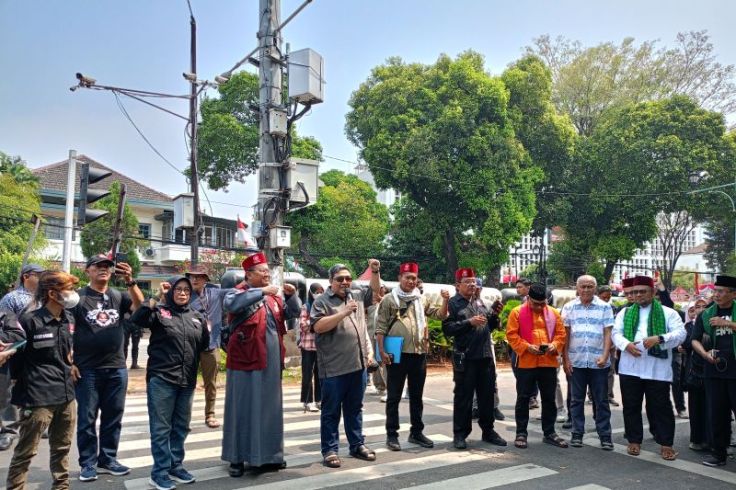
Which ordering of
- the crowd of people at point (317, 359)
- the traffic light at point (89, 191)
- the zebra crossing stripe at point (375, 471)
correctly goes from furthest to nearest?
the traffic light at point (89, 191) < the zebra crossing stripe at point (375, 471) < the crowd of people at point (317, 359)

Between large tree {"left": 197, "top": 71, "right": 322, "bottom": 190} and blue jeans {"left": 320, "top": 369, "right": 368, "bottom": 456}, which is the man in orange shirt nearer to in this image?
blue jeans {"left": 320, "top": 369, "right": 368, "bottom": 456}

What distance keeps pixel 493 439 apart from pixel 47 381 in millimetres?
4689

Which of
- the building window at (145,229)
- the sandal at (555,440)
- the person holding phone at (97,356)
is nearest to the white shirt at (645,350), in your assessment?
the sandal at (555,440)

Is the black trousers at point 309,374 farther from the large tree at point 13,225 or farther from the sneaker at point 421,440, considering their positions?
the large tree at point 13,225

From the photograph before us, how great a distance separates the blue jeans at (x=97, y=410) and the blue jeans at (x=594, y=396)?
4.83m

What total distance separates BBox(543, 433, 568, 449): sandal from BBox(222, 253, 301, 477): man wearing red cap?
3.18 metres

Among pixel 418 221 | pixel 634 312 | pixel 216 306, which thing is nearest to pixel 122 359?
pixel 216 306

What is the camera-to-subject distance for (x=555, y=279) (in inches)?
1769

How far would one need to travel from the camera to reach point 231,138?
3706cm

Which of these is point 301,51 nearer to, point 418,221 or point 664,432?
point 664,432

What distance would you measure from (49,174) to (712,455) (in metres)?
37.5

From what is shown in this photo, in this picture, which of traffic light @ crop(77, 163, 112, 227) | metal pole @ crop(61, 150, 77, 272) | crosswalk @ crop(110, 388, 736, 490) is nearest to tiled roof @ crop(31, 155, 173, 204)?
metal pole @ crop(61, 150, 77, 272)

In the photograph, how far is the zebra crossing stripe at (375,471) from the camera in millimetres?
5605

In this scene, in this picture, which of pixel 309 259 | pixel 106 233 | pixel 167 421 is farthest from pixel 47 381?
pixel 309 259
